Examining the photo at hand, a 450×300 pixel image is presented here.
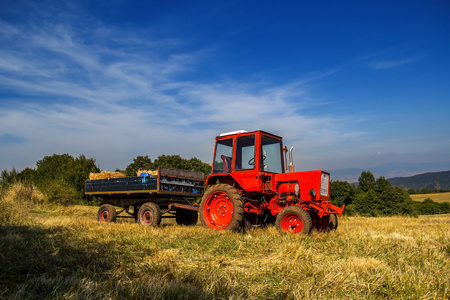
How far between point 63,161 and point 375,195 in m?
42.4

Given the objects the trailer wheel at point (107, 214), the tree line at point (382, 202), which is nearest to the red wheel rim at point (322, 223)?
the trailer wheel at point (107, 214)

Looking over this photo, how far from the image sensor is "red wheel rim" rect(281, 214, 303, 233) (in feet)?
23.0

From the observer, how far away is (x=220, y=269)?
392 cm

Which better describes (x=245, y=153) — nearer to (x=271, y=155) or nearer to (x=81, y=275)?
(x=271, y=155)

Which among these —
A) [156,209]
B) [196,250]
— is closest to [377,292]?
[196,250]

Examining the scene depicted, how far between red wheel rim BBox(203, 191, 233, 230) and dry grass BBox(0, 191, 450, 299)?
2070 mm

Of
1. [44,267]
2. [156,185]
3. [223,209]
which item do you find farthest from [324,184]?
[44,267]

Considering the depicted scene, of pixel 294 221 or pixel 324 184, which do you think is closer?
pixel 294 221

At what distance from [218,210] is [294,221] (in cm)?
202

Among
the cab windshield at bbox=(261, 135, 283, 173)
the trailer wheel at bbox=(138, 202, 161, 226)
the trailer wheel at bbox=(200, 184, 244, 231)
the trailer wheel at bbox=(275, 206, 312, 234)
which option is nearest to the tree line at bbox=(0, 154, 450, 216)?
the trailer wheel at bbox=(138, 202, 161, 226)

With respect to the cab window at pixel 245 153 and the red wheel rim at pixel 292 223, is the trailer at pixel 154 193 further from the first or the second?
the red wheel rim at pixel 292 223

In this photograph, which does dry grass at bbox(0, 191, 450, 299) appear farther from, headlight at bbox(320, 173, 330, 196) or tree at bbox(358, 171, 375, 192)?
tree at bbox(358, 171, 375, 192)

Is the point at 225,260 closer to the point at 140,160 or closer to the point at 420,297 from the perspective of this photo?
the point at 420,297

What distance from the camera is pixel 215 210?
329 inches
